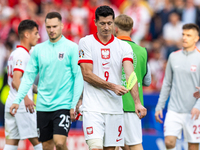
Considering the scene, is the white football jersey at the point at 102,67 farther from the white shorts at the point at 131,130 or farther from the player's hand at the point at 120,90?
the white shorts at the point at 131,130

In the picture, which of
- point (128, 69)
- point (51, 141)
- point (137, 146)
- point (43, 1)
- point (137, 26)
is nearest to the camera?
point (128, 69)

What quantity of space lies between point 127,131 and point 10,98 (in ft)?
7.61

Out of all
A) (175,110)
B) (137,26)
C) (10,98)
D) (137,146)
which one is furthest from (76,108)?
(137,26)

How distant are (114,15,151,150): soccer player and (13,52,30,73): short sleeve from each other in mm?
1736

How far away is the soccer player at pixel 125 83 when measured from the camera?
6.15 m

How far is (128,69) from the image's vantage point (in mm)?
5348

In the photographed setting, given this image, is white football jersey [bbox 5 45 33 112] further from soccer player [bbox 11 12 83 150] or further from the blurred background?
the blurred background

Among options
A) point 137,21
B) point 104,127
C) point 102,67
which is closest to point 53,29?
point 102,67

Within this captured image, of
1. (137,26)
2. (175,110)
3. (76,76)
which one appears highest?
(137,26)

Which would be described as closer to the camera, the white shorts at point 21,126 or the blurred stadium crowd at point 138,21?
the white shorts at point 21,126

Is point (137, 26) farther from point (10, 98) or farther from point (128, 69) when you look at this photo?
point (128, 69)

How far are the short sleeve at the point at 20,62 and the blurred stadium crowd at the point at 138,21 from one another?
617 cm

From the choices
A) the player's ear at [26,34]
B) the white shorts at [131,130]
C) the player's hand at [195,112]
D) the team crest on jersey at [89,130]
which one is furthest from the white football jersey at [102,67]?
the player's ear at [26,34]

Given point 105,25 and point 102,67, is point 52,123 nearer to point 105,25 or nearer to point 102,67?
point 102,67
